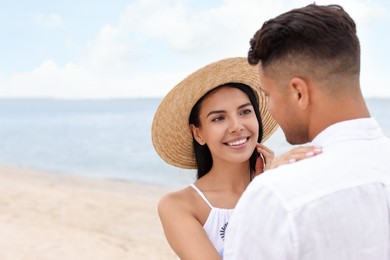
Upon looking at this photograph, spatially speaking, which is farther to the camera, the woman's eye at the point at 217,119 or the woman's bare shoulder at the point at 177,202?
the woman's eye at the point at 217,119

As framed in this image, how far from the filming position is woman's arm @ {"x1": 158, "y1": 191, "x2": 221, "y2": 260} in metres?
2.45

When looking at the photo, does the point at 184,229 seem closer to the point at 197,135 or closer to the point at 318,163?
the point at 197,135

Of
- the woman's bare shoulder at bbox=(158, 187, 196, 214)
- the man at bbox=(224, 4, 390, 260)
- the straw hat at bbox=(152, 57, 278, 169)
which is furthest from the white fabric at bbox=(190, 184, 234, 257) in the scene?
the man at bbox=(224, 4, 390, 260)

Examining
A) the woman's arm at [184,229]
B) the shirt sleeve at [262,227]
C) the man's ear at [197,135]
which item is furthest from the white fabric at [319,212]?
the man's ear at [197,135]

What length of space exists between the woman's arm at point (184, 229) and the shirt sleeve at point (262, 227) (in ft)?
3.59

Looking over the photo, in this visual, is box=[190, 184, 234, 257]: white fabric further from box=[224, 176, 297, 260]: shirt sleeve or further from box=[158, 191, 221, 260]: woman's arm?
box=[224, 176, 297, 260]: shirt sleeve

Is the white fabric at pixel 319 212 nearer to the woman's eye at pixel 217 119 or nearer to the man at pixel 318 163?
the man at pixel 318 163

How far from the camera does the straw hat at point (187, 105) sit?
2826 mm

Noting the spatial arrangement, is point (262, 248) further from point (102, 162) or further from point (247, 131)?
point (102, 162)

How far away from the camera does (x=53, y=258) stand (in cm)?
684

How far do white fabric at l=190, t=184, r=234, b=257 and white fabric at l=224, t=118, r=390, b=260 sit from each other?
4.12ft

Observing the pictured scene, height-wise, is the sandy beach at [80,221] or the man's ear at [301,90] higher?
the man's ear at [301,90]

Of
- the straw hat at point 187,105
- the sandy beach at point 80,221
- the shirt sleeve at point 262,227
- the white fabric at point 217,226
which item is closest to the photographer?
the shirt sleeve at point 262,227

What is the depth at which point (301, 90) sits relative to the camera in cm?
144
